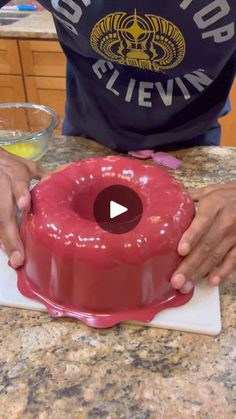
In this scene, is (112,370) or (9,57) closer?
(112,370)

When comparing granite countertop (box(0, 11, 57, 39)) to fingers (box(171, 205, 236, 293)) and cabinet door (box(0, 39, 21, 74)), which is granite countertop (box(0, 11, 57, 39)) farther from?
fingers (box(171, 205, 236, 293))

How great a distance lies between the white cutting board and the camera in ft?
1.82

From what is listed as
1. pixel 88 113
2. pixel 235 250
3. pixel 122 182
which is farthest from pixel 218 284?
pixel 88 113

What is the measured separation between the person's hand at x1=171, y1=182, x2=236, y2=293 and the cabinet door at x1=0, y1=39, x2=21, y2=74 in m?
1.67

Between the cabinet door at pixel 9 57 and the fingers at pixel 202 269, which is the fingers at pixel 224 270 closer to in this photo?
the fingers at pixel 202 269

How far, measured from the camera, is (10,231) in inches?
24.3

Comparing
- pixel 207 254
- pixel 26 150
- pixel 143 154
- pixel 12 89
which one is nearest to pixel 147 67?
pixel 143 154

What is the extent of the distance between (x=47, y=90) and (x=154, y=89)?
141cm

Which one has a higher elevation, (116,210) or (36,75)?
(116,210)

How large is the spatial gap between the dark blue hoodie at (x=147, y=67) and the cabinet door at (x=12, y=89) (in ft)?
3.91

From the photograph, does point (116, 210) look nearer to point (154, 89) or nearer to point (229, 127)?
point (154, 89)

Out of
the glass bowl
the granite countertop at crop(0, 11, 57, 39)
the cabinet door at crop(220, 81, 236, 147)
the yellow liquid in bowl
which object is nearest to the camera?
the yellow liquid in bowl

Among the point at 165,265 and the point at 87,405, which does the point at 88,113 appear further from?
the point at 87,405
